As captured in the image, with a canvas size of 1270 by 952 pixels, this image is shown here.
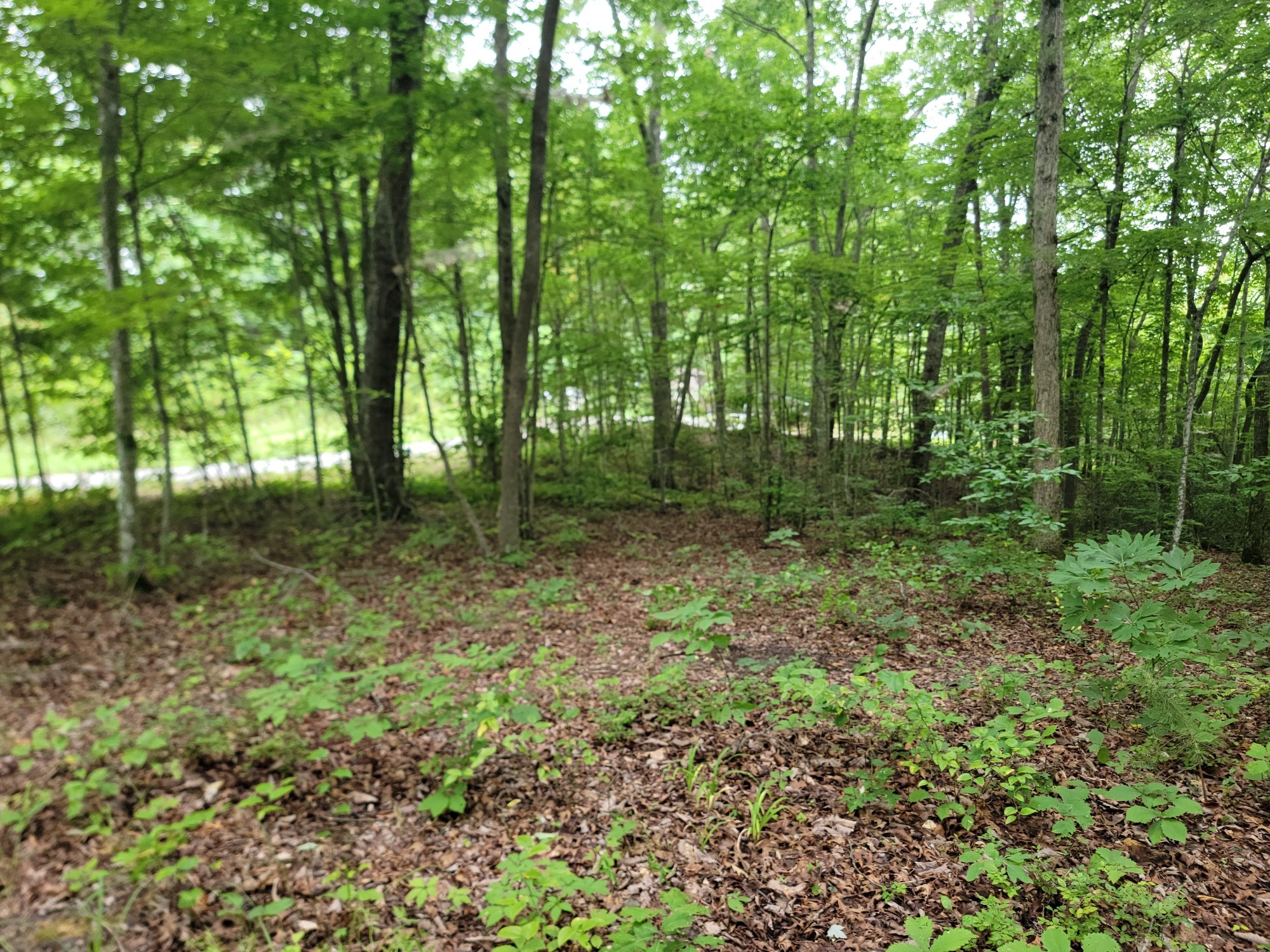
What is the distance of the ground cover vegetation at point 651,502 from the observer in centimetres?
277

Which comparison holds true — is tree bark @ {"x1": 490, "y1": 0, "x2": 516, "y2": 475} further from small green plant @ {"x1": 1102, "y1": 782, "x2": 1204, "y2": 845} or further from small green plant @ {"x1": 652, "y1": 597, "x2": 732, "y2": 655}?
small green plant @ {"x1": 1102, "y1": 782, "x2": 1204, "y2": 845}

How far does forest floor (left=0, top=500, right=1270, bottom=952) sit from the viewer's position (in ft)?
8.19

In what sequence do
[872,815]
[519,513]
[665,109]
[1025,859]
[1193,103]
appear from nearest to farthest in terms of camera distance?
[1025,859] < [872,815] < [1193,103] < [519,513] < [665,109]

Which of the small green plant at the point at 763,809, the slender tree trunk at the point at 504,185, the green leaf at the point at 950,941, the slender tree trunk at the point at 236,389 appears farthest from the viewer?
the slender tree trunk at the point at 236,389

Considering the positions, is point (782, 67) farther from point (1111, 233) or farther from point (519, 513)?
point (519, 513)

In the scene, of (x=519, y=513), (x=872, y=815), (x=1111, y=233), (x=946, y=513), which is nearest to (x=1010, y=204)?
(x=1111, y=233)

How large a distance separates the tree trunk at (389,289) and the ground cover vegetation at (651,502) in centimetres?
10

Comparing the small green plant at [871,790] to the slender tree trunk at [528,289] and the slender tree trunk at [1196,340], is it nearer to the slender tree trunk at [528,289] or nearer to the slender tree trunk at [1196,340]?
the slender tree trunk at [1196,340]

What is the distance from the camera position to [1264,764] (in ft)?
8.41

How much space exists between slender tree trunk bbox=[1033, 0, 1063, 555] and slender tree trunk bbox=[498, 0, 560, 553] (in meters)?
5.08

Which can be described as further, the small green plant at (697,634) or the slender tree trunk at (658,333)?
the slender tree trunk at (658,333)

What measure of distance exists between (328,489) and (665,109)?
29.9 ft

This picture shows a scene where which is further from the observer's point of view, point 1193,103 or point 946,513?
point 946,513

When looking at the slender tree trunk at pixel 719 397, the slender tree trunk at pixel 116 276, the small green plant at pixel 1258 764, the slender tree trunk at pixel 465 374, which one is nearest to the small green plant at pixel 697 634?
the small green plant at pixel 1258 764
